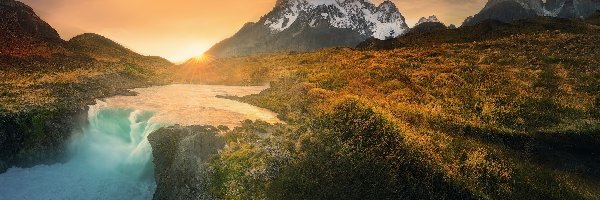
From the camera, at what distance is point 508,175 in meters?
21.3

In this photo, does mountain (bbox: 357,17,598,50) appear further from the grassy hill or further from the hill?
the hill

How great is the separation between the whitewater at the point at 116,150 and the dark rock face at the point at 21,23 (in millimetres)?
44397

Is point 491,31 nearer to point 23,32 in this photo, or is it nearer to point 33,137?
point 33,137

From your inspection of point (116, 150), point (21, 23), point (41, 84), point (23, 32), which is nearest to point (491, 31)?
point (116, 150)

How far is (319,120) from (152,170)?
11.7 m

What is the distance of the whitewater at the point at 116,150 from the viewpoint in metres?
28.3

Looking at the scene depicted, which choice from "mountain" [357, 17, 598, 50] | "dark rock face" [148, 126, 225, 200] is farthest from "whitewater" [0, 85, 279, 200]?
"mountain" [357, 17, 598, 50]

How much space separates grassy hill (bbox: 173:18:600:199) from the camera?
21.2m

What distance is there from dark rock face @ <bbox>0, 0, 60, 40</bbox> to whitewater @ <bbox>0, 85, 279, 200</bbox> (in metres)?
44.4

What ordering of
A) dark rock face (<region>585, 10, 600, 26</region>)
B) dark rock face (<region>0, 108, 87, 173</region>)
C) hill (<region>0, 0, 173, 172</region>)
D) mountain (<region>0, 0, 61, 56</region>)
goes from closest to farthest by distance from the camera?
dark rock face (<region>0, 108, 87, 173</region>) → hill (<region>0, 0, 173, 172</region>) → mountain (<region>0, 0, 61, 56</region>) → dark rock face (<region>585, 10, 600, 26</region>)

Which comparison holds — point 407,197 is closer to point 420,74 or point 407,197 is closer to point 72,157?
point 72,157

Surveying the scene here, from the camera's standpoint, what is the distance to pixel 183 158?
26.9 m

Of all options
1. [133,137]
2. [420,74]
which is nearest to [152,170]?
[133,137]

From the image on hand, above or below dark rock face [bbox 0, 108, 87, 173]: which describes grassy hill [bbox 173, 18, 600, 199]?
below
